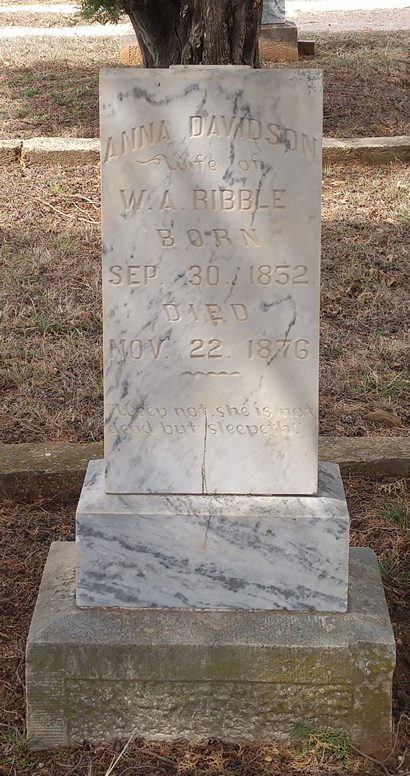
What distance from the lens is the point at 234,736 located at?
2838 millimetres

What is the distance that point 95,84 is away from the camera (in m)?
9.52

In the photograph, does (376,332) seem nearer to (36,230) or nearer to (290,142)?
(36,230)

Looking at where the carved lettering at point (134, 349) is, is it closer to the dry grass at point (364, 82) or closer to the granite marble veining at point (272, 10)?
the dry grass at point (364, 82)

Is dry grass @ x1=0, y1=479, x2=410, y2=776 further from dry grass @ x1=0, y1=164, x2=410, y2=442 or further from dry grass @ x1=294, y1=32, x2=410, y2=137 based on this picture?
dry grass @ x1=294, y1=32, x2=410, y2=137

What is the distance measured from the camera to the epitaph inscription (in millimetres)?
2615

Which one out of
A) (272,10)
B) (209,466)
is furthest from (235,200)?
(272,10)

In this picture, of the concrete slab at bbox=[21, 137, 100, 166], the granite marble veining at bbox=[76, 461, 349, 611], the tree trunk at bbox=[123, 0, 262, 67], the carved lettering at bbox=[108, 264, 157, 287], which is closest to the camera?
the carved lettering at bbox=[108, 264, 157, 287]

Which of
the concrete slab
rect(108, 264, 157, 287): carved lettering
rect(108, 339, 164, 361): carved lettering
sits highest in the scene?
rect(108, 264, 157, 287): carved lettering

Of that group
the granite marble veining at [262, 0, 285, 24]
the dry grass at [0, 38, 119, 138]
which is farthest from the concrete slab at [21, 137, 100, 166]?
the granite marble veining at [262, 0, 285, 24]

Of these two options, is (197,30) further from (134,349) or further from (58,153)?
(134,349)

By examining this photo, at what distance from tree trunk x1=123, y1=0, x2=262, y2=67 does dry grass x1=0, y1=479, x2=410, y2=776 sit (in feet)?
13.4

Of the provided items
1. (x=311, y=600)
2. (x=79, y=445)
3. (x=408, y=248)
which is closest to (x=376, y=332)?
(x=408, y=248)

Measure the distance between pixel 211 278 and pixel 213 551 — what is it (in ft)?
2.31

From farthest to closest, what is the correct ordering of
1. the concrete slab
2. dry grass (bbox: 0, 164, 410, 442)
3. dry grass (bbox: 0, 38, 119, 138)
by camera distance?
dry grass (bbox: 0, 38, 119, 138) → the concrete slab → dry grass (bbox: 0, 164, 410, 442)
